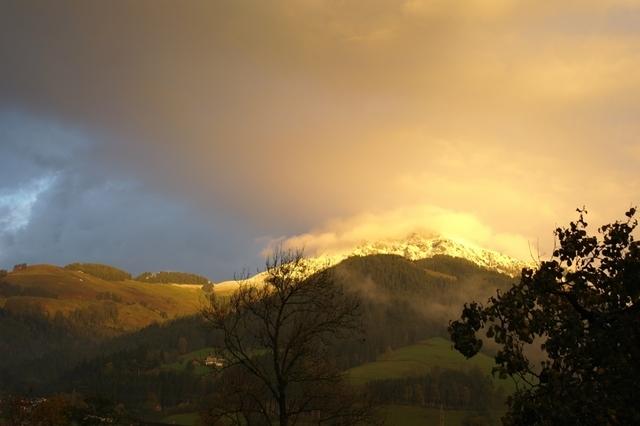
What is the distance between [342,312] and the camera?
32656 millimetres

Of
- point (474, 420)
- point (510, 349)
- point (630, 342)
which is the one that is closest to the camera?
point (630, 342)

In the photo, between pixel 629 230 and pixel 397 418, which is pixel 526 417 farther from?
pixel 397 418

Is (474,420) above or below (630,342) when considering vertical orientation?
below

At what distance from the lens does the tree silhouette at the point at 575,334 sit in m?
12.2

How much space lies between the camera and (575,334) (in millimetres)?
13008

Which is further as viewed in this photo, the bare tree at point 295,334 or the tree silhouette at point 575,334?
the bare tree at point 295,334

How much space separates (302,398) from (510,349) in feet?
67.2

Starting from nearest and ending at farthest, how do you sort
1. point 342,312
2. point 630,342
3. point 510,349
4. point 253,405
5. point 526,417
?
1. point 630,342
2. point 526,417
3. point 510,349
4. point 342,312
5. point 253,405

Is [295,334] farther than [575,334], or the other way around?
[295,334]

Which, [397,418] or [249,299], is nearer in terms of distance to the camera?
[249,299]

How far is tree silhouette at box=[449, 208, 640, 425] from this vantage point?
12172 millimetres

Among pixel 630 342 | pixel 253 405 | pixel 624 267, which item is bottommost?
pixel 253 405

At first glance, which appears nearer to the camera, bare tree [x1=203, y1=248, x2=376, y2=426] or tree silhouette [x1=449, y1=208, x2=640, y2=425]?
tree silhouette [x1=449, y1=208, x2=640, y2=425]

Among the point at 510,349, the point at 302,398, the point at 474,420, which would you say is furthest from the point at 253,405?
the point at 474,420
